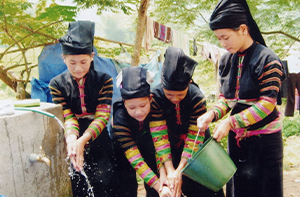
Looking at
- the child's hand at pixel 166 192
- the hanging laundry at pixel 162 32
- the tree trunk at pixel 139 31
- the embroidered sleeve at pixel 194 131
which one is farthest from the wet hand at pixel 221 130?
the hanging laundry at pixel 162 32

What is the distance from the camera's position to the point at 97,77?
259cm

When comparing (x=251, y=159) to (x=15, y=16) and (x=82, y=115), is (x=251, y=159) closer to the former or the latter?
(x=82, y=115)

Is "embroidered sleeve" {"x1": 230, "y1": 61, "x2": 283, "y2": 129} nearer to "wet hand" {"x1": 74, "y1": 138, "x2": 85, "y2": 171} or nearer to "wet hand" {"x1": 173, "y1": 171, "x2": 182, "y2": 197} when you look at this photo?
"wet hand" {"x1": 173, "y1": 171, "x2": 182, "y2": 197}

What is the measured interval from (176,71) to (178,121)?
21.2 inches

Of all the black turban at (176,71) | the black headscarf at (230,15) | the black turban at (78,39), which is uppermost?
the black headscarf at (230,15)

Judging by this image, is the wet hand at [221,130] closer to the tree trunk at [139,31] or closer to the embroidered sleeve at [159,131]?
the embroidered sleeve at [159,131]

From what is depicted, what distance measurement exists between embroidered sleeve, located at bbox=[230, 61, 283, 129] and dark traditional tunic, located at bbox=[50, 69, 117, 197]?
1232 mm

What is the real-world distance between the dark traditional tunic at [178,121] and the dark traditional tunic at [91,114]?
1.66ft

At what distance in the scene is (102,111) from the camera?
8.22 feet

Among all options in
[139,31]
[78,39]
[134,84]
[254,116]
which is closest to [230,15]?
[254,116]

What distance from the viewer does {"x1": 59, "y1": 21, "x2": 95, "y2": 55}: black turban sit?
7.58ft

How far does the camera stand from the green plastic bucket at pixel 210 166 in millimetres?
1759

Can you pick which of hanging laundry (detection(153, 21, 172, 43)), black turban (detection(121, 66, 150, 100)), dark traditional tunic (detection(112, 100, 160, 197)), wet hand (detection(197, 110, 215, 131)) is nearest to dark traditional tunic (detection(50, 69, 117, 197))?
dark traditional tunic (detection(112, 100, 160, 197))

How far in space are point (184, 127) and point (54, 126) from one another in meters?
1.16
